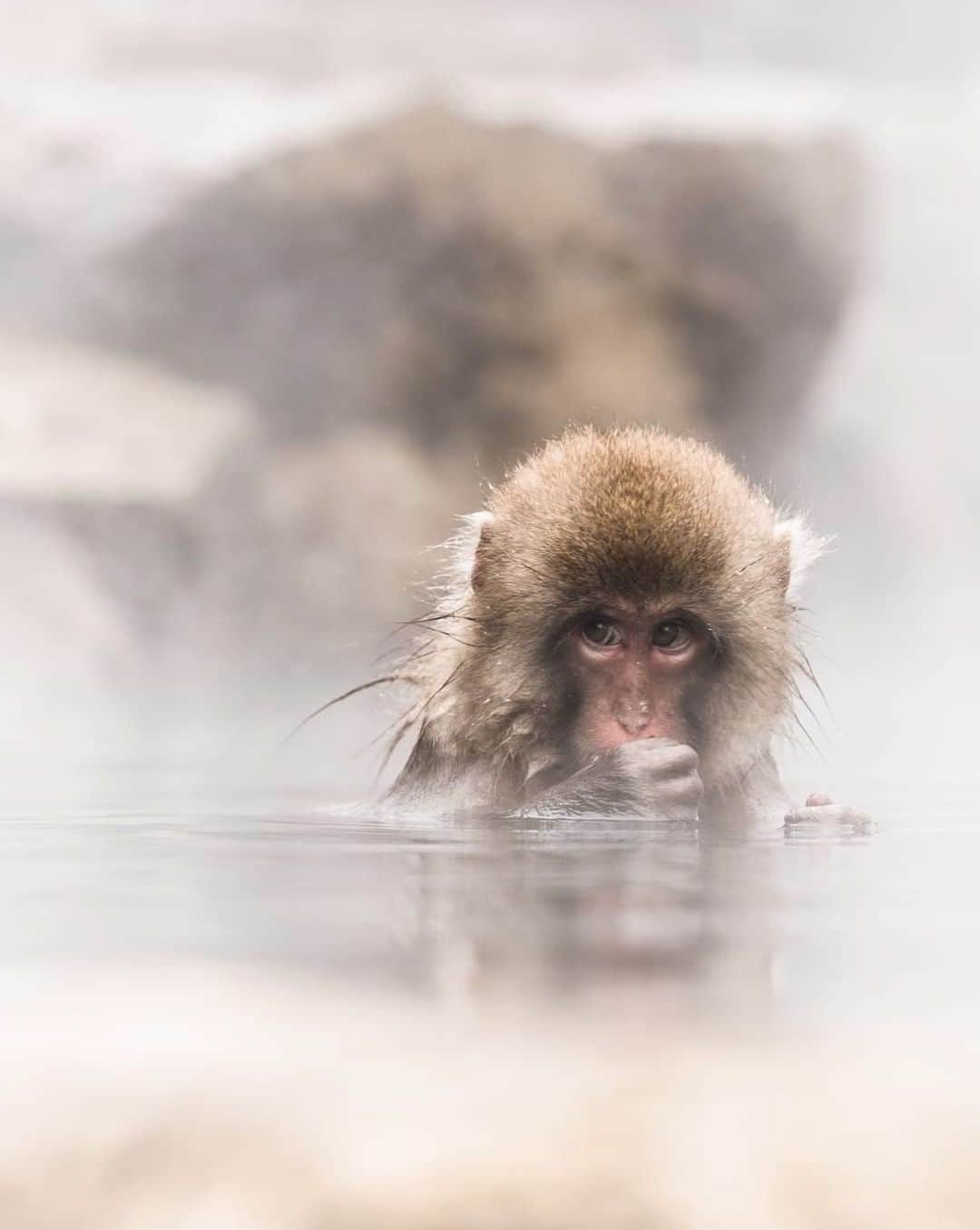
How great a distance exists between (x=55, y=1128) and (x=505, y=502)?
2.36 meters

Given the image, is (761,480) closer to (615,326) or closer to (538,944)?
(538,944)

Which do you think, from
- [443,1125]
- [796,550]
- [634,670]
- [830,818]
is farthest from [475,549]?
[443,1125]

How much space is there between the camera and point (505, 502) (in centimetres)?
328

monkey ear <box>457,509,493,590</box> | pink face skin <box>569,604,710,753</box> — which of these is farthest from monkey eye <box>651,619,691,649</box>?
monkey ear <box>457,509,493,590</box>

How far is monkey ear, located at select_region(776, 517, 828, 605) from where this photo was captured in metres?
3.27

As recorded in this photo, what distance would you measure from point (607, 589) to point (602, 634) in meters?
0.08

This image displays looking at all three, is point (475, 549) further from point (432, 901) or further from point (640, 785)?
point (432, 901)

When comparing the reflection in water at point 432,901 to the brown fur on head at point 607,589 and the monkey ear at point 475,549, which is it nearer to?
the brown fur on head at point 607,589

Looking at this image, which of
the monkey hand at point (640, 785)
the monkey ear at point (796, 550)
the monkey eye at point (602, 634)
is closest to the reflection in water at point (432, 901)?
the monkey hand at point (640, 785)

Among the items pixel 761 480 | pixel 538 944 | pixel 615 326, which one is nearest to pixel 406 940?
pixel 538 944

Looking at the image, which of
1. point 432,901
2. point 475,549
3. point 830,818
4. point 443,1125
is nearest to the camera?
point 443,1125

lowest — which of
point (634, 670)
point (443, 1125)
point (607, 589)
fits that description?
point (443, 1125)

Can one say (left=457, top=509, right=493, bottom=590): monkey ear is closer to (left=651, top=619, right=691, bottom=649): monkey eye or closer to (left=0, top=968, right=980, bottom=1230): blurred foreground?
(left=651, top=619, right=691, bottom=649): monkey eye

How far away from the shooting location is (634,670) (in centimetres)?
304
